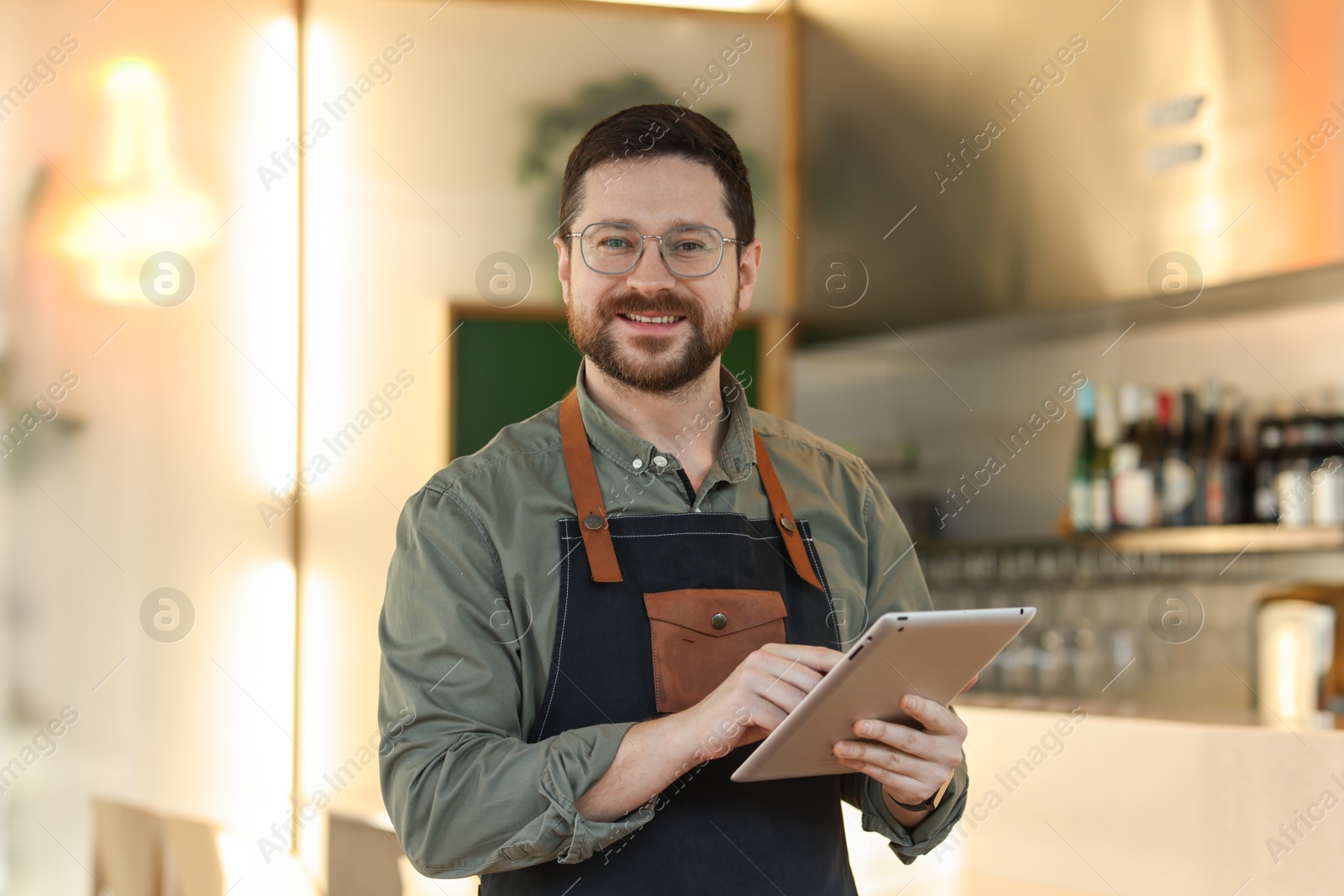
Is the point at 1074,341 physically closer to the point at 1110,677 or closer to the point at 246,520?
the point at 1110,677

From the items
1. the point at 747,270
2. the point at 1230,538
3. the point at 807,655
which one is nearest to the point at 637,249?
the point at 747,270

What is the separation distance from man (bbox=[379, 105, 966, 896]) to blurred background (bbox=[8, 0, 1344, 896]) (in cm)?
86

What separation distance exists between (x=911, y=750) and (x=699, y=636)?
216 mm

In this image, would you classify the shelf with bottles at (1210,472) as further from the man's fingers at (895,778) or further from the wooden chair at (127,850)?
the wooden chair at (127,850)

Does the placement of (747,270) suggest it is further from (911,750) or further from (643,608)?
(911,750)

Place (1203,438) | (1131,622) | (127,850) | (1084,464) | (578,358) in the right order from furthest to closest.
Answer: (578,358) → (1084,464) → (1131,622) → (1203,438) → (127,850)

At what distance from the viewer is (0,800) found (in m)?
2.41

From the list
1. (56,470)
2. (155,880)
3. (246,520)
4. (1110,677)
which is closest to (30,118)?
(56,470)

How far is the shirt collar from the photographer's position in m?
1.19

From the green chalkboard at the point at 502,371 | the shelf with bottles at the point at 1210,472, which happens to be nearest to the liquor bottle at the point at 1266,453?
the shelf with bottles at the point at 1210,472

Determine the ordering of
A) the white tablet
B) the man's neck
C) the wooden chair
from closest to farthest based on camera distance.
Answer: the white tablet → the man's neck → the wooden chair

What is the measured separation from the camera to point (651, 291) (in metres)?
1.13

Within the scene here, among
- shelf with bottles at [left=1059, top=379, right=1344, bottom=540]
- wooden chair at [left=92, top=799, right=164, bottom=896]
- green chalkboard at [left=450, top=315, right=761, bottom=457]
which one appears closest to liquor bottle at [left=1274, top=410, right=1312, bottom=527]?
shelf with bottles at [left=1059, top=379, right=1344, bottom=540]

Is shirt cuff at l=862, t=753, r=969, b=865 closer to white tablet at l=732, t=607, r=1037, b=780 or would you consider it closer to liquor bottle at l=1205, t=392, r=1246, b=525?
white tablet at l=732, t=607, r=1037, b=780
